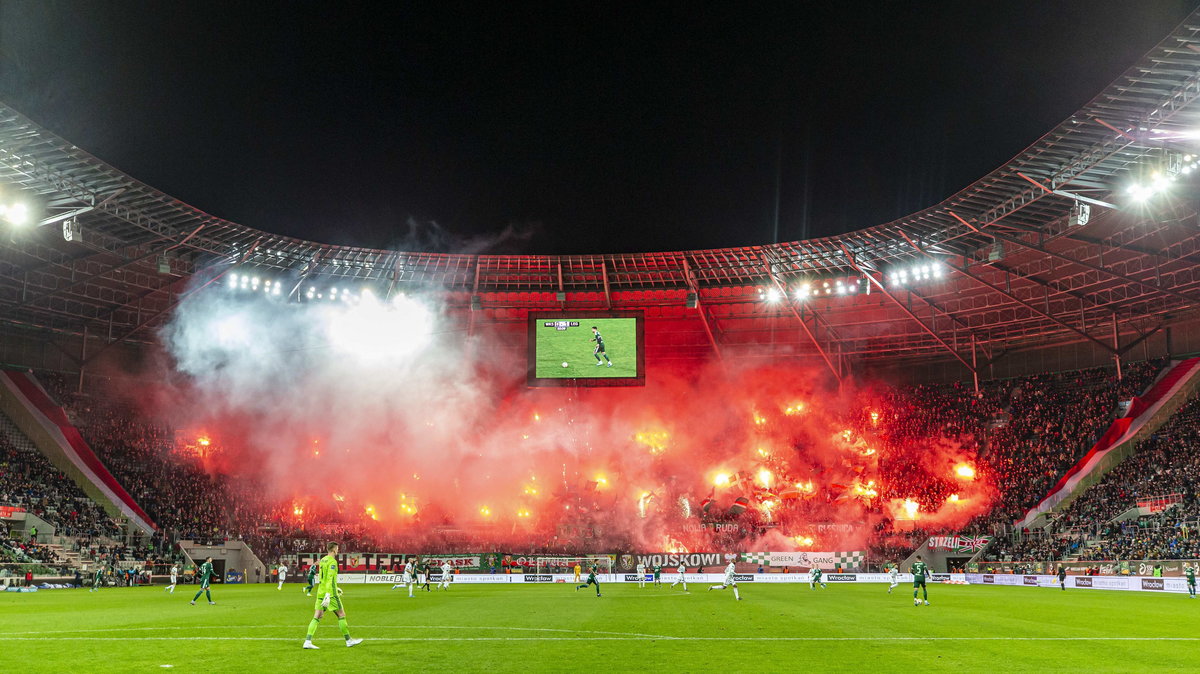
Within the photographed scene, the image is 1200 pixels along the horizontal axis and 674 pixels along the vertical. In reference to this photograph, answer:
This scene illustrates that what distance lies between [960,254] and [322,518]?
45986mm

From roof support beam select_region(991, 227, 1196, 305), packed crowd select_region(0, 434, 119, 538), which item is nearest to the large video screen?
roof support beam select_region(991, 227, 1196, 305)

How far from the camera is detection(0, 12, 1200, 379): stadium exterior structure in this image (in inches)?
1350

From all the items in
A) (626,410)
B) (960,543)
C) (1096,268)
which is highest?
(1096,268)

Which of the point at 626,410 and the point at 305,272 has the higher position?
the point at 305,272

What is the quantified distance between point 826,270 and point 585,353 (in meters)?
18.0

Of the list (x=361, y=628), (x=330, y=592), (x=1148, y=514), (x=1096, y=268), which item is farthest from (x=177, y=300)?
(x=1148, y=514)

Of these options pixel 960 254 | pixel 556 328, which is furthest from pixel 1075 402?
pixel 556 328

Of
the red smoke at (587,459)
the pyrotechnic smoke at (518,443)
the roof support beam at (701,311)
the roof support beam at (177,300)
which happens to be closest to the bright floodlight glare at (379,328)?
the pyrotechnic smoke at (518,443)

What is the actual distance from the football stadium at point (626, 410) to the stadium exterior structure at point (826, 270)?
0.23 metres

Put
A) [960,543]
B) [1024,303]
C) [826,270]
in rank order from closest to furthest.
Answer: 1. [1024,303]
2. [960,543]
3. [826,270]

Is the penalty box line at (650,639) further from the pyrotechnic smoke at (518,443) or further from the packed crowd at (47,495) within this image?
the pyrotechnic smoke at (518,443)

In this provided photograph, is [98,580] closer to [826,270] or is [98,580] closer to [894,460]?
[826,270]

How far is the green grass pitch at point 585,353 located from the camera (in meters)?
46.7

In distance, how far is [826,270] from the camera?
5447 cm
